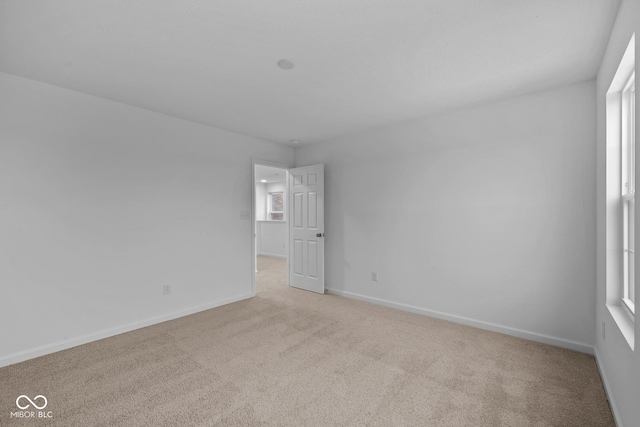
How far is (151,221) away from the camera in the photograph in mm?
3373

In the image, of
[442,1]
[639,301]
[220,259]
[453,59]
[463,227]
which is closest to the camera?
[639,301]

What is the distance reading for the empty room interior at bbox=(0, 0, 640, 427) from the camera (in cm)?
183

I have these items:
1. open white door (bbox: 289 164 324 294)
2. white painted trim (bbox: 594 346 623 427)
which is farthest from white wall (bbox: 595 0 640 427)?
open white door (bbox: 289 164 324 294)

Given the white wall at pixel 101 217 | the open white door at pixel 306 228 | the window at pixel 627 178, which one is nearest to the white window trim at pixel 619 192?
the window at pixel 627 178

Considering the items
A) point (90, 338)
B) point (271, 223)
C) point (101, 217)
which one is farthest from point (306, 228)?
point (271, 223)

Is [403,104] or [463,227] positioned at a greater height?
[403,104]

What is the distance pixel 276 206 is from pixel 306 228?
5023mm

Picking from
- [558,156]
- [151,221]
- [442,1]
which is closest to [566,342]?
[558,156]

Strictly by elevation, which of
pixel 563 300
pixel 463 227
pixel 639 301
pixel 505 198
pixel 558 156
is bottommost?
pixel 563 300

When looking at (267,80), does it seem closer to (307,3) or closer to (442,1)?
(307,3)

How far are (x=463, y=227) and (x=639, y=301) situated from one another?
2053mm

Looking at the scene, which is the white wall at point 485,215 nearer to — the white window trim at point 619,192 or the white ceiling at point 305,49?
the white ceiling at point 305,49

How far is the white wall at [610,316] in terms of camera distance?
141 cm

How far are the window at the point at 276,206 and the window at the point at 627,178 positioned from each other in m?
8.09
